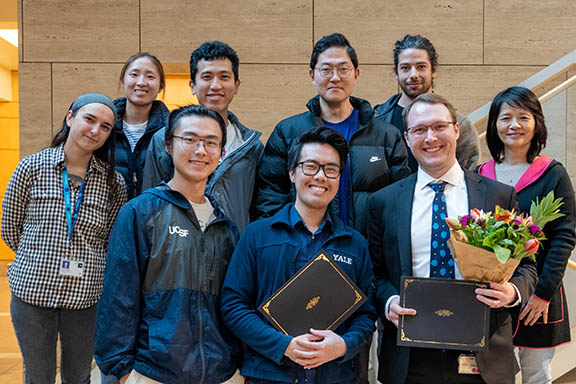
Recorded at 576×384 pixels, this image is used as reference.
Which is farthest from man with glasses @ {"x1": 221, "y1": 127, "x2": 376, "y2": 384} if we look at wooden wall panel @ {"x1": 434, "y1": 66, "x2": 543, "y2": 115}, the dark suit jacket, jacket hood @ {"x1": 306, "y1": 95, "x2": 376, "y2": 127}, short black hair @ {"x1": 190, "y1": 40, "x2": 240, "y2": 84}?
wooden wall panel @ {"x1": 434, "y1": 66, "x2": 543, "y2": 115}

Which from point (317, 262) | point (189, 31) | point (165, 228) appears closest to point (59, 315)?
point (165, 228)

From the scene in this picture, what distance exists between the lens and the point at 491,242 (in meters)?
1.80

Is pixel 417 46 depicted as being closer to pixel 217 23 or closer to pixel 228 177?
pixel 228 177

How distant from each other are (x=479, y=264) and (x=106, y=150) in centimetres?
216

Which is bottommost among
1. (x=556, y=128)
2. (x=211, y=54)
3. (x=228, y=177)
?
(x=228, y=177)

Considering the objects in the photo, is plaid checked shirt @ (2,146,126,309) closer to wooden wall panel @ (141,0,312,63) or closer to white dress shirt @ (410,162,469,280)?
white dress shirt @ (410,162,469,280)

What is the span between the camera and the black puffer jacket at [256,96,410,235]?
2711mm

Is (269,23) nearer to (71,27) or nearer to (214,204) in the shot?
(71,27)

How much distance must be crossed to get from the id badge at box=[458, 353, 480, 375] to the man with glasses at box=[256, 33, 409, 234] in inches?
34.2

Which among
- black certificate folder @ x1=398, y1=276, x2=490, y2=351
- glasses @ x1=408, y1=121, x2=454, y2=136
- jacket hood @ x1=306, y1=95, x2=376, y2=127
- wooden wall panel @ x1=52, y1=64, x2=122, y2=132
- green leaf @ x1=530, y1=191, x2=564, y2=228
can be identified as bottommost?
black certificate folder @ x1=398, y1=276, x2=490, y2=351

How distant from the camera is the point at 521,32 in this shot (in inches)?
244

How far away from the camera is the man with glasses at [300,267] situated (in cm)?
198

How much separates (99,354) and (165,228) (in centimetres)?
54

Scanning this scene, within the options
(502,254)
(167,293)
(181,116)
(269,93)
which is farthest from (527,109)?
(269,93)
